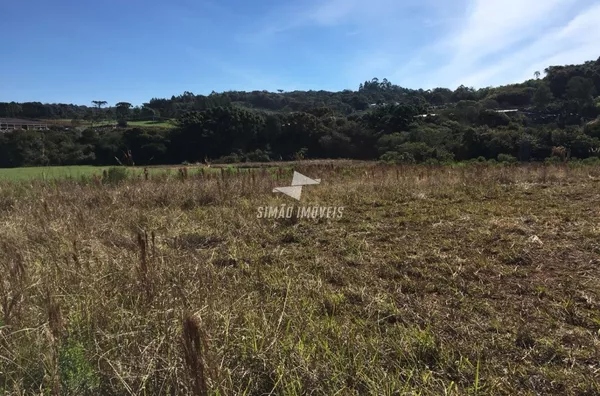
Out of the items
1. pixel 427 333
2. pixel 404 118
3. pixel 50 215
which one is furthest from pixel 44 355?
pixel 404 118

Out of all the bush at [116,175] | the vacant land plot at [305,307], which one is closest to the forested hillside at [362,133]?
the bush at [116,175]

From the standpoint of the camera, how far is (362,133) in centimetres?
3359

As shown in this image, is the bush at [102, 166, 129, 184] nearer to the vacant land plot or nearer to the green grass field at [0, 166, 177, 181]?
the green grass field at [0, 166, 177, 181]

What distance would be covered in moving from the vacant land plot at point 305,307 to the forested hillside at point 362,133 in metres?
10.3

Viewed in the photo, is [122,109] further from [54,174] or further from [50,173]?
[50,173]

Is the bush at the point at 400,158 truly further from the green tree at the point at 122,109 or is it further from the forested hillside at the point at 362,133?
the green tree at the point at 122,109

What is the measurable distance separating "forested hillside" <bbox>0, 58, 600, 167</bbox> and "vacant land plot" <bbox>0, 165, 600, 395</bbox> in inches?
405

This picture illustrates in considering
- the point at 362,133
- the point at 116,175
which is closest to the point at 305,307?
the point at 116,175

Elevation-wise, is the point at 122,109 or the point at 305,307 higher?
the point at 122,109

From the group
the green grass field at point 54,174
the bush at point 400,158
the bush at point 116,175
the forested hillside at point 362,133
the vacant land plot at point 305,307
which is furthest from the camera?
the forested hillside at point 362,133

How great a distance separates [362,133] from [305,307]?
107ft

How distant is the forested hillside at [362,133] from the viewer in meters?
19.3

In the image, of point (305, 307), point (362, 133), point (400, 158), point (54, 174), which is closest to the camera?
point (305, 307)

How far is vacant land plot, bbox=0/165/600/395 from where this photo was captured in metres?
1.38
